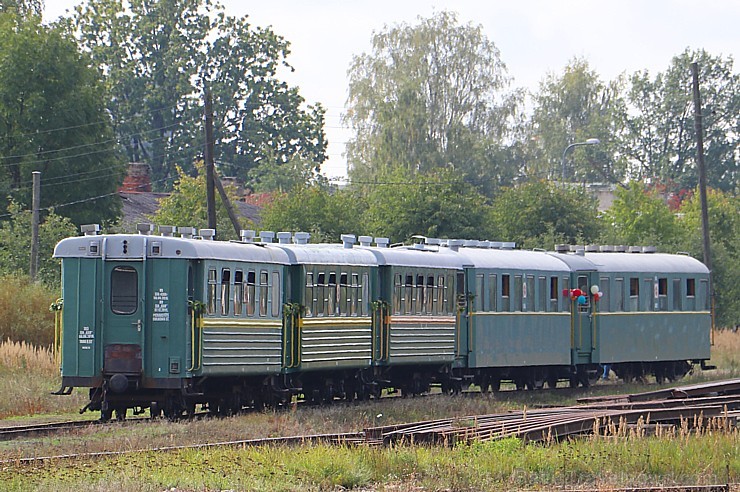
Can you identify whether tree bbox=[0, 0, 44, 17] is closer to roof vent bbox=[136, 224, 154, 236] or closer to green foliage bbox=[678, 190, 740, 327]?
green foliage bbox=[678, 190, 740, 327]

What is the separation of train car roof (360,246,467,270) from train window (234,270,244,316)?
4.60 meters

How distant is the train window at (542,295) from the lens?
31469 millimetres

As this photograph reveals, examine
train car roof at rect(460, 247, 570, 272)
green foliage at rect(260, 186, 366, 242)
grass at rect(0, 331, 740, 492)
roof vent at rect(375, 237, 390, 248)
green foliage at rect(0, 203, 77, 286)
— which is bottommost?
grass at rect(0, 331, 740, 492)

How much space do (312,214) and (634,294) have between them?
17.4m

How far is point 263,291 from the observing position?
2358 cm

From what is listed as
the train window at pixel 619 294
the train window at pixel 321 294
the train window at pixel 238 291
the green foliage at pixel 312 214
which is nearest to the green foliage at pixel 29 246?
the green foliage at pixel 312 214

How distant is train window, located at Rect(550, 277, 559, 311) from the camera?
3192 cm

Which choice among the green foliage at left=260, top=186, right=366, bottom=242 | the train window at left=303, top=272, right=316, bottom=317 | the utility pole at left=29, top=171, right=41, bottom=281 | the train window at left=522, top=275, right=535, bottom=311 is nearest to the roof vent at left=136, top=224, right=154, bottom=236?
the train window at left=303, top=272, right=316, bottom=317

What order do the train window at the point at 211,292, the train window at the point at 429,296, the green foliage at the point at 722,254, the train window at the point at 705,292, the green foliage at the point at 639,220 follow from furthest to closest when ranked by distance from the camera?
1. the green foliage at the point at 639,220
2. the green foliage at the point at 722,254
3. the train window at the point at 705,292
4. the train window at the point at 429,296
5. the train window at the point at 211,292

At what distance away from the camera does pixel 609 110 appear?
3959 inches

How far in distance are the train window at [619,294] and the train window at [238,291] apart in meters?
13.2

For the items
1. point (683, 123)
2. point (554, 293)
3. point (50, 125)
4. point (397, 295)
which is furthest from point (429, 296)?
point (683, 123)

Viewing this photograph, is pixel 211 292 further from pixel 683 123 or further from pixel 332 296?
pixel 683 123

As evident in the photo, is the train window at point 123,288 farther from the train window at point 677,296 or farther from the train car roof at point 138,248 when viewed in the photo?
the train window at point 677,296
